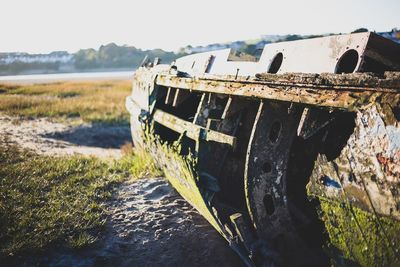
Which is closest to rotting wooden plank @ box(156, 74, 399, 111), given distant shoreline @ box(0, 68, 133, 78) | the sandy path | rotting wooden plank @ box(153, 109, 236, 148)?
rotting wooden plank @ box(153, 109, 236, 148)

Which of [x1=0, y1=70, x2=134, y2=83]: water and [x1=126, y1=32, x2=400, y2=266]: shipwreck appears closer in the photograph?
[x1=126, y1=32, x2=400, y2=266]: shipwreck

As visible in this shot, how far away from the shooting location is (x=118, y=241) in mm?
3686

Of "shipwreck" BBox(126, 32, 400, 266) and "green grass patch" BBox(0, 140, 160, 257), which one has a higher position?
"shipwreck" BBox(126, 32, 400, 266)

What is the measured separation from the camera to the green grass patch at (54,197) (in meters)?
3.66

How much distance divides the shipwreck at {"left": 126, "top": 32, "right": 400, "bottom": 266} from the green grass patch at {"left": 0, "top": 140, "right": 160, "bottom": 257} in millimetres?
1254

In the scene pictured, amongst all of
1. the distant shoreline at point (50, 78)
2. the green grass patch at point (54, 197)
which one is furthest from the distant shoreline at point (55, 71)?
the green grass patch at point (54, 197)

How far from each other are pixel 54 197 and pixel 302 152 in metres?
3.82

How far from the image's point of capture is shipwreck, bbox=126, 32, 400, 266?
2.06m

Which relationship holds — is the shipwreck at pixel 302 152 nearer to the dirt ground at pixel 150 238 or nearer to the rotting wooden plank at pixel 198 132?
the rotting wooden plank at pixel 198 132

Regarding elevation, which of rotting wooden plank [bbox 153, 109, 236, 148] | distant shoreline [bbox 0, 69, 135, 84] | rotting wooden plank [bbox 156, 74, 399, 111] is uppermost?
rotting wooden plank [bbox 156, 74, 399, 111]

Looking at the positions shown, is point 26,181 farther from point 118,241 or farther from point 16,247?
point 118,241

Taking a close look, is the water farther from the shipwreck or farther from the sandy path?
the shipwreck

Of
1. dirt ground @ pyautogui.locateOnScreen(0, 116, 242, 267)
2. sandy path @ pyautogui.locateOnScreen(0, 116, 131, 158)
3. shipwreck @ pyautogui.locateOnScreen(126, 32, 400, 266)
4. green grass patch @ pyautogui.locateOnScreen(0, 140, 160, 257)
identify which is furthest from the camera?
sandy path @ pyautogui.locateOnScreen(0, 116, 131, 158)

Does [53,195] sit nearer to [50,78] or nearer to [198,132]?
[198,132]
